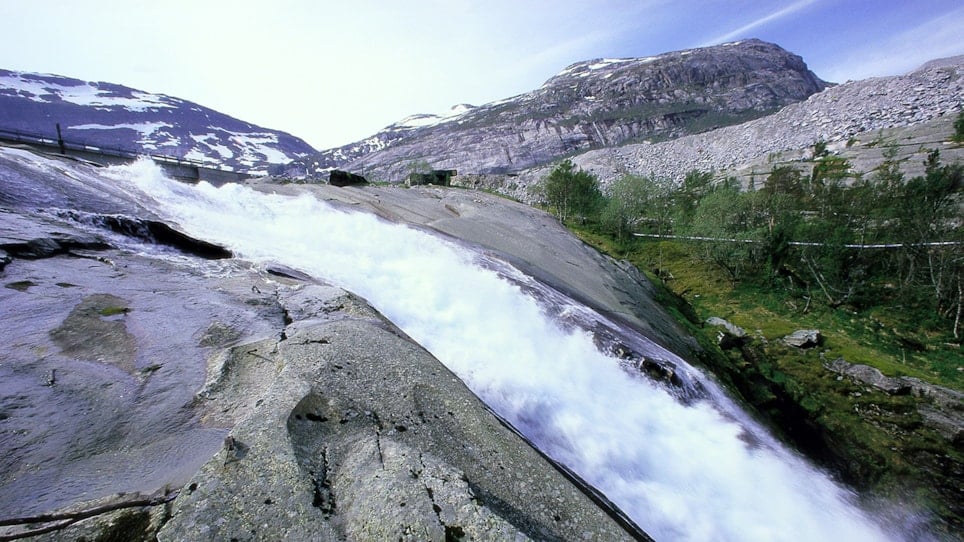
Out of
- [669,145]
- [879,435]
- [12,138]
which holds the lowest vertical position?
[879,435]

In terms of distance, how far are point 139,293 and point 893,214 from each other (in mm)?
47341

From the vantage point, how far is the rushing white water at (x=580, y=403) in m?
8.64

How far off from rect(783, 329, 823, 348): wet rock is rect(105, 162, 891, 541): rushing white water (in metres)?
14.1

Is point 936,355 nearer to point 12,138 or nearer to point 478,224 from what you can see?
point 478,224

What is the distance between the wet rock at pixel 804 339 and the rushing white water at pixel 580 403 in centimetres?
1411

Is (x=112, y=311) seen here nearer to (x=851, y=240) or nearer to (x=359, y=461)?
(x=359, y=461)

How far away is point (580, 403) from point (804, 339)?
23.1 m

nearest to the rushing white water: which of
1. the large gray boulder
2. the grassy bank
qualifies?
the large gray boulder

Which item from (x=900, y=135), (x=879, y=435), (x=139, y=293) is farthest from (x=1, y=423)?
(x=900, y=135)

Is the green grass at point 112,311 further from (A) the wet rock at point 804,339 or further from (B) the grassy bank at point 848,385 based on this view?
(A) the wet rock at point 804,339

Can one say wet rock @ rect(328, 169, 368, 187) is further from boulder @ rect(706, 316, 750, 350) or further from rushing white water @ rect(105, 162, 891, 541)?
boulder @ rect(706, 316, 750, 350)

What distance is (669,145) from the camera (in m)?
121

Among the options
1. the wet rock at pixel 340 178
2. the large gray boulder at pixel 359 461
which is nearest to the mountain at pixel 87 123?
the wet rock at pixel 340 178

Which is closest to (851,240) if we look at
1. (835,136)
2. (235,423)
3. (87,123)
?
(235,423)
